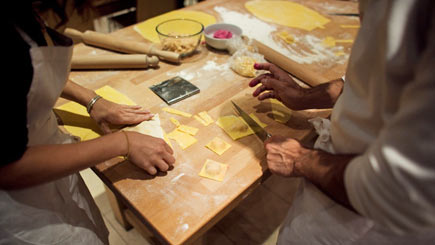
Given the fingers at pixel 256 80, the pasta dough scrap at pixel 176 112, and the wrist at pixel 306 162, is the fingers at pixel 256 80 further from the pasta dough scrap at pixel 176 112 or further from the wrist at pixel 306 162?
the wrist at pixel 306 162

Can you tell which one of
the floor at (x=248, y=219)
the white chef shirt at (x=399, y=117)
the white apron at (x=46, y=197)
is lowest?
the floor at (x=248, y=219)

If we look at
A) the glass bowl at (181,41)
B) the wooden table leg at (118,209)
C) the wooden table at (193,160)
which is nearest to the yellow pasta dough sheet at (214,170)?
the wooden table at (193,160)

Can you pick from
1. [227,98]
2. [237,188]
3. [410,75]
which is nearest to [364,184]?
[410,75]

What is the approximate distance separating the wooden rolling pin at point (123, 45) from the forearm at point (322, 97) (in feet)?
2.09

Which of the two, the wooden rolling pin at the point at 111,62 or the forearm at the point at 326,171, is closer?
the forearm at the point at 326,171

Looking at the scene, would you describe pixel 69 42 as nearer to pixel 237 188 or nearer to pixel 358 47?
pixel 237 188

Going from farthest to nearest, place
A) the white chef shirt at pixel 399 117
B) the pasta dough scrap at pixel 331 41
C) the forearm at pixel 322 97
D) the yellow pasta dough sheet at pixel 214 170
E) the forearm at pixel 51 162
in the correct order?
the pasta dough scrap at pixel 331 41 < the forearm at pixel 322 97 < the yellow pasta dough sheet at pixel 214 170 < the forearm at pixel 51 162 < the white chef shirt at pixel 399 117

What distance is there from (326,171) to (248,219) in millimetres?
1104

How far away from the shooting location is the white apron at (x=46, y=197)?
61cm

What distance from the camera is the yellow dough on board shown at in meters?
1.77

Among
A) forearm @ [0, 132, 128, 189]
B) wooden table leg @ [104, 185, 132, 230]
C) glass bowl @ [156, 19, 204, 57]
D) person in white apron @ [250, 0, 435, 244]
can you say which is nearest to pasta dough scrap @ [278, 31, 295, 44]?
glass bowl @ [156, 19, 204, 57]

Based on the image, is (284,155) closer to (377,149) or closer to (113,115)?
(377,149)

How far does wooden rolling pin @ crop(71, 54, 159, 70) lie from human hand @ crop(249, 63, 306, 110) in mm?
513

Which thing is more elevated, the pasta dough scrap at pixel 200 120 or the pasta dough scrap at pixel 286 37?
the pasta dough scrap at pixel 286 37
